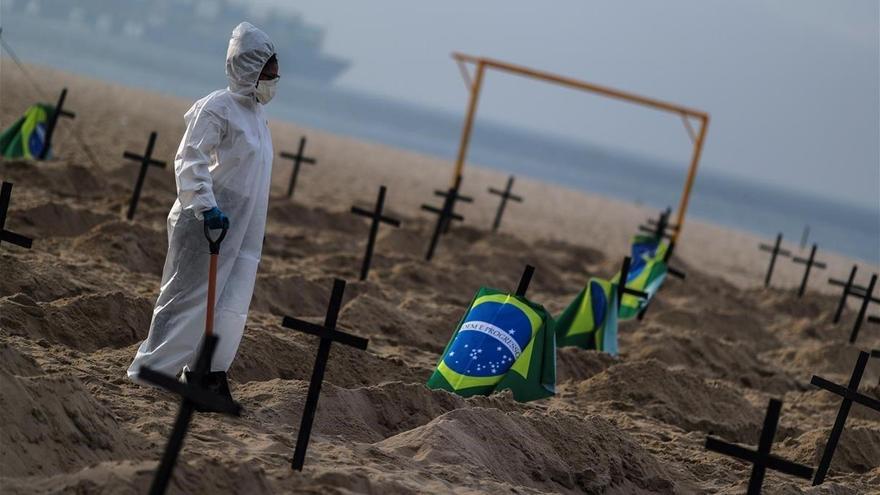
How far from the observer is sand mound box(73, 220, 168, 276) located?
34.4 feet

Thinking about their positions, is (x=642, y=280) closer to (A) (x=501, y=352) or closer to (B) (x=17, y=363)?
(A) (x=501, y=352)

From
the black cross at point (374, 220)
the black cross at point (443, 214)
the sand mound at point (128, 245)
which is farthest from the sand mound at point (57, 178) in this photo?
the black cross at point (374, 220)

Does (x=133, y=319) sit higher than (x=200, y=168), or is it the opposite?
(x=200, y=168)

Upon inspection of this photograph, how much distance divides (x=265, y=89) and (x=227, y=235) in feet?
2.34

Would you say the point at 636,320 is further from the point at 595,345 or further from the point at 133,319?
the point at 133,319

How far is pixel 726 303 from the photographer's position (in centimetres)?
1661

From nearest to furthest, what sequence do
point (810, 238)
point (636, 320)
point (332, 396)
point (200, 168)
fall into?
point (200, 168) < point (332, 396) < point (636, 320) < point (810, 238)

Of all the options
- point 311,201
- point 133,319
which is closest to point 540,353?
point 133,319

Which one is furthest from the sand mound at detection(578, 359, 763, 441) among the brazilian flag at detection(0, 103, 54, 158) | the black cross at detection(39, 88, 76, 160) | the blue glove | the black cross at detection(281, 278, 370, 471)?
the brazilian flag at detection(0, 103, 54, 158)

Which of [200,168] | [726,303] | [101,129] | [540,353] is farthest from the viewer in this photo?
[101,129]

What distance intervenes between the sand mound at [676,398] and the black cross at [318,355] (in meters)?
3.59

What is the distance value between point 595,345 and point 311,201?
9.66 meters

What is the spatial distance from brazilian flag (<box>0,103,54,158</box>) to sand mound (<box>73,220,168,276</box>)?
440cm

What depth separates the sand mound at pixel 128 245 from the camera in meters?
10.5
